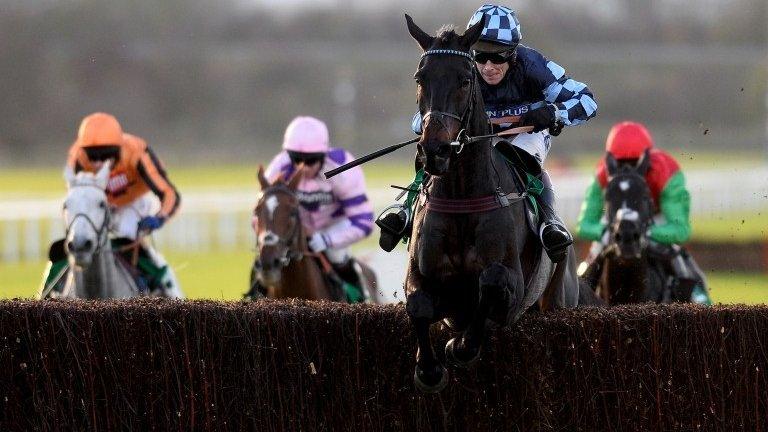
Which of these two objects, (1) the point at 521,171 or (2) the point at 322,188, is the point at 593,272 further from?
(1) the point at 521,171

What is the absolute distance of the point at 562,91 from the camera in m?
5.61

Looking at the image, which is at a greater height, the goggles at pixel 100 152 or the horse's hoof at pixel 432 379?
the goggles at pixel 100 152

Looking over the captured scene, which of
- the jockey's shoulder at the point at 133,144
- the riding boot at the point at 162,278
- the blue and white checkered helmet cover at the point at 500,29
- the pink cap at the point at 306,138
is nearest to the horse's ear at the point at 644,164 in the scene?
the pink cap at the point at 306,138

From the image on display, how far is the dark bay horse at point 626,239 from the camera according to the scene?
7.94 meters

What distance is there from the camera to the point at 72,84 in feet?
115

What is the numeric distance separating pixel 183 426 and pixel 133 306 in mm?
549

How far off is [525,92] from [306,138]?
11.0 feet

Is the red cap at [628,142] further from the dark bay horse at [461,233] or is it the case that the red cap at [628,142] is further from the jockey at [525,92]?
Result: the dark bay horse at [461,233]

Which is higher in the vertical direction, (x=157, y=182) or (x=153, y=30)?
(x=153, y=30)

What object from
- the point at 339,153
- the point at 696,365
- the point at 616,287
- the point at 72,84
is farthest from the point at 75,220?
the point at 72,84

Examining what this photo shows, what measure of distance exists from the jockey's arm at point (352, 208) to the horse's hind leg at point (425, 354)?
12.0 ft

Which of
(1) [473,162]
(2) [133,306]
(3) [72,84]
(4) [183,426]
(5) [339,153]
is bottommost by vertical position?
(4) [183,426]

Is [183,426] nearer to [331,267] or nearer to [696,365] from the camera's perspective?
[696,365]

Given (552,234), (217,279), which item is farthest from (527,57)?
(217,279)
